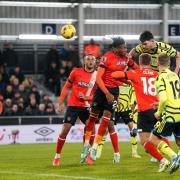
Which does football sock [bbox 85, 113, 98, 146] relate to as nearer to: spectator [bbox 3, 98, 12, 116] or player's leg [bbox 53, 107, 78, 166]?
player's leg [bbox 53, 107, 78, 166]

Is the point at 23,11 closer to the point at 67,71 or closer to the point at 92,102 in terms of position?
the point at 67,71

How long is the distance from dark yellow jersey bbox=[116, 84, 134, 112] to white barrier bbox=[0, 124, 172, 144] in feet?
25.4

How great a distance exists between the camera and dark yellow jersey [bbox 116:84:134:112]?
18344 millimetres

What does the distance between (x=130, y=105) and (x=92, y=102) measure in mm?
4122

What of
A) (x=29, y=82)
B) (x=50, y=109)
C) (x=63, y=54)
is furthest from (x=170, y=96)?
(x=63, y=54)

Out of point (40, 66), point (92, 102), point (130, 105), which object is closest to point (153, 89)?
point (92, 102)

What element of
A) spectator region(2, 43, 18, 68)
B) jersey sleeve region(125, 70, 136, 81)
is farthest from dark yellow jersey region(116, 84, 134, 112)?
spectator region(2, 43, 18, 68)

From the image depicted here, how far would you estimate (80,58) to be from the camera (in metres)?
31.1

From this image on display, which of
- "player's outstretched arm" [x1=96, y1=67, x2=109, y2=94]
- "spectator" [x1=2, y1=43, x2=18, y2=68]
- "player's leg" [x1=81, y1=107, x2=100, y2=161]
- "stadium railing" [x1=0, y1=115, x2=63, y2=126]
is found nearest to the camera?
"player's outstretched arm" [x1=96, y1=67, x2=109, y2=94]

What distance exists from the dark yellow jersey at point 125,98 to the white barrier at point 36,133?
7732 millimetres

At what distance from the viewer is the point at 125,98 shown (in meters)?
18.7

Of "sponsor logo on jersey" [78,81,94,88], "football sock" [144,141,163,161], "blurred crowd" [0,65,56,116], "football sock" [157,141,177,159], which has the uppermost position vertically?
"sponsor logo on jersey" [78,81,94,88]

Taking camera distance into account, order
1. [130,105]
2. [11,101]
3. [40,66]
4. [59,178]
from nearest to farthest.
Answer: [59,178] < [130,105] < [11,101] < [40,66]

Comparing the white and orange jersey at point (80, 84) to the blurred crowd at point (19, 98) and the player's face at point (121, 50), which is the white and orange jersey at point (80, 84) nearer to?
the player's face at point (121, 50)
